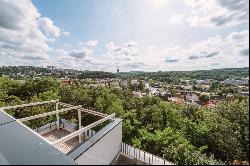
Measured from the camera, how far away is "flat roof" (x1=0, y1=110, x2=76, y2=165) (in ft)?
4.51

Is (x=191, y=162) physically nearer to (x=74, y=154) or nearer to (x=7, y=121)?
(x=74, y=154)

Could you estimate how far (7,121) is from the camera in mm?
2715

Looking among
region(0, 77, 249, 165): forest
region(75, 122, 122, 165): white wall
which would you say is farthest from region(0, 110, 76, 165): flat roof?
region(0, 77, 249, 165): forest

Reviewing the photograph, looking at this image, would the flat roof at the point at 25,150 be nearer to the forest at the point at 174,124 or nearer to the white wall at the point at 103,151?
the white wall at the point at 103,151

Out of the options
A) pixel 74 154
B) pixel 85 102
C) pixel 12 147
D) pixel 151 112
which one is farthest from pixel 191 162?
pixel 85 102

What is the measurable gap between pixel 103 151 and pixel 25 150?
86 centimetres

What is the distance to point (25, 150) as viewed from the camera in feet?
5.37

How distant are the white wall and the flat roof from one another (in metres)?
0.13

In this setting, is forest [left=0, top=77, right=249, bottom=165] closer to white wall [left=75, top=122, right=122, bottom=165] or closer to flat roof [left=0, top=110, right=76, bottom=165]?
white wall [left=75, top=122, right=122, bottom=165]

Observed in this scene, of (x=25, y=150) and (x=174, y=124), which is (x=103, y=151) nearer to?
(x=25, y=150)

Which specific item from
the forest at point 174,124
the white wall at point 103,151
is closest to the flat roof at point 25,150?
the white wall at point 103,151

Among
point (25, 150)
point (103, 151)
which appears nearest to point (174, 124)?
point (25, 150)

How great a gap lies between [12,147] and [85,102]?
992cm

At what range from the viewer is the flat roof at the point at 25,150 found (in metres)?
1.37
